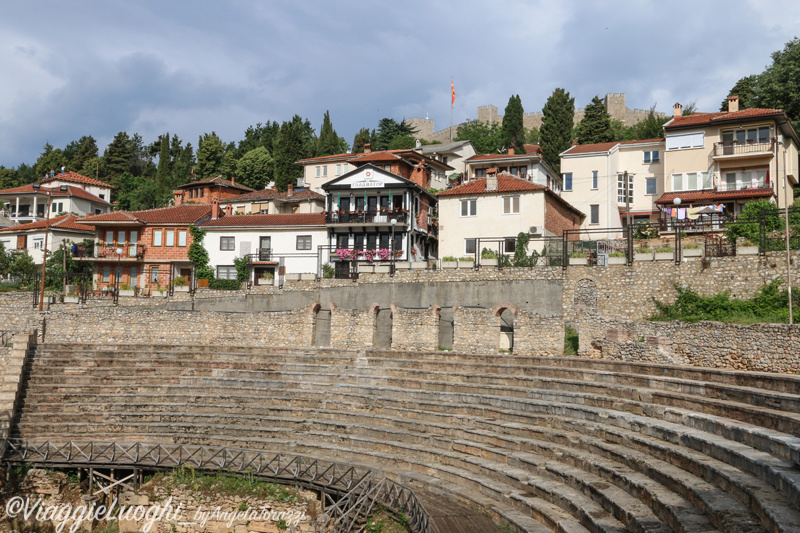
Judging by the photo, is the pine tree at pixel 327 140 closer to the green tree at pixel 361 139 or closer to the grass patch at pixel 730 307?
the green tree at pixel 361 139

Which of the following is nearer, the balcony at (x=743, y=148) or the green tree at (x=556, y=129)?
the balcony at (x=743, y=148)

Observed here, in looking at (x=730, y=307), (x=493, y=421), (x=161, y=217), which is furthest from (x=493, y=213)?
(x=493, y=421)

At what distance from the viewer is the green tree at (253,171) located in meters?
75.7

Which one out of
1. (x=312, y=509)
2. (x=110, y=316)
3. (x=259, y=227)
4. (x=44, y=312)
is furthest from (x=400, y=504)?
(x=259, y=227)

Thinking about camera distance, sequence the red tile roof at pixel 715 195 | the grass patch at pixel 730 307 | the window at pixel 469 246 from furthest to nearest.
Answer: the window at pixel 469 246 < the red tile roof at pixel 715 195 < the grass patch at pixel 730 307

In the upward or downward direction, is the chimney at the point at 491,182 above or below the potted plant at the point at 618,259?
above

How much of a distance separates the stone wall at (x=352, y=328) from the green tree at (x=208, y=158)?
183 ft

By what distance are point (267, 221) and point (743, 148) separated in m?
29.9

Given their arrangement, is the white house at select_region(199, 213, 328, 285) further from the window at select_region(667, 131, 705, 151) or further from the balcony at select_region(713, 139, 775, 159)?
the balcony at select_region(713, 139, 775, 159)

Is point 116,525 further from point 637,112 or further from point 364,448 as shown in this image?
point 637,112

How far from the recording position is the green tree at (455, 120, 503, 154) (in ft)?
246

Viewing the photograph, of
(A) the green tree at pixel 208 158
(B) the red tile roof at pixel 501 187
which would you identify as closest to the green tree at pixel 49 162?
(A) the green tree at pixel 208 158

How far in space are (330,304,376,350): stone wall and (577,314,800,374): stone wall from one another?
29.4 feet

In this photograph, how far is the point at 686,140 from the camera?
41219 millimetres
